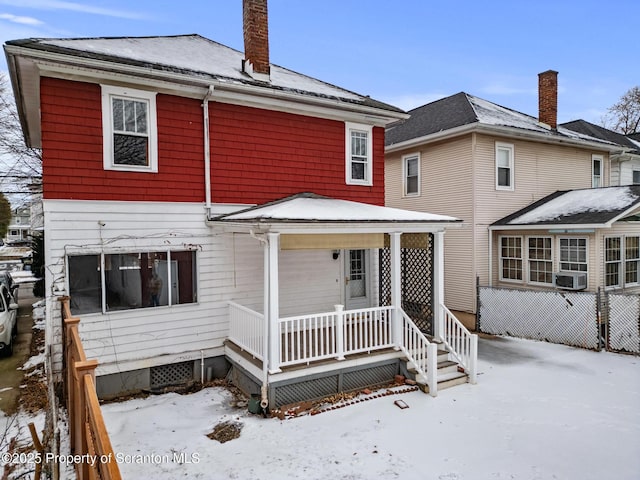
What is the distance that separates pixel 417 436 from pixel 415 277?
15.7ft

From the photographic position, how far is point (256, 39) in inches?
381

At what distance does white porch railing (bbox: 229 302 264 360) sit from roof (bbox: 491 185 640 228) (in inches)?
360

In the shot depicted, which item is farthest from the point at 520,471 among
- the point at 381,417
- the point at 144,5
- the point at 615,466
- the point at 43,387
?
the point at 144,5

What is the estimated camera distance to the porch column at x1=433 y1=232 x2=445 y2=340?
339 inches

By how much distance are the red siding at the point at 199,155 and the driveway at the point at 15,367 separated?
12.8ft

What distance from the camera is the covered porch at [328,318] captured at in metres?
6.82

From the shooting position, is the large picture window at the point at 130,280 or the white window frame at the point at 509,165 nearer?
the large picture window at the point at 130,280

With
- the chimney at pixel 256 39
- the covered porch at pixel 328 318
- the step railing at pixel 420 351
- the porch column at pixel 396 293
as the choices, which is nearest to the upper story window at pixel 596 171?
the covered porch at pixel 328 318

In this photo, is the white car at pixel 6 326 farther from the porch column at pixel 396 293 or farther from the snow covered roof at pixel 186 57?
the porch column at pixel 396 293

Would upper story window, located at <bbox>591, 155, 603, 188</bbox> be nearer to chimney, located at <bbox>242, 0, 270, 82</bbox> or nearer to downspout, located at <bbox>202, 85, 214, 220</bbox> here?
Answer: chimney, located at <bbox>242, 0, 270, 82</bbox>

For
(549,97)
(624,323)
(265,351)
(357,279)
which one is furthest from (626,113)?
(265,351)

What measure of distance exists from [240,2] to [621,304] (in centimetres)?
1207

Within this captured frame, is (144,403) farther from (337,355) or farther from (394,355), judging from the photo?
(394,355)

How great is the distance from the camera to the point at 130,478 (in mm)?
4988
